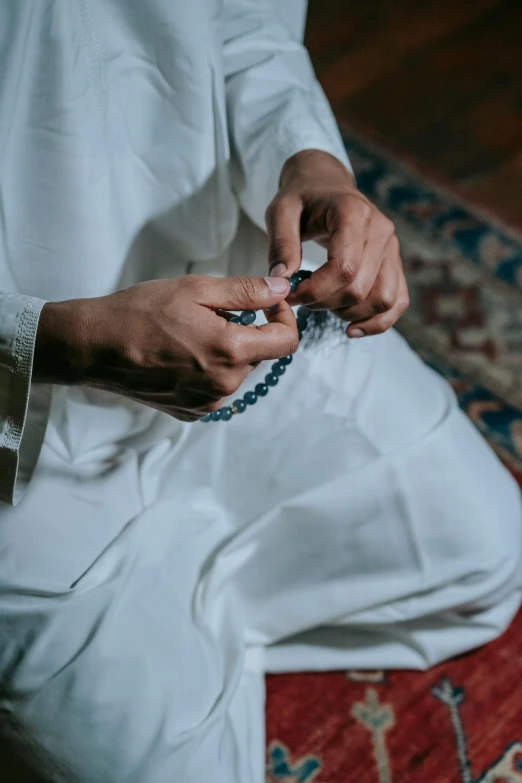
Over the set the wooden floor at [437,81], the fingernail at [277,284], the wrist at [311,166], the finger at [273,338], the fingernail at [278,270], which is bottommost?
the wooden floor at [437,81]

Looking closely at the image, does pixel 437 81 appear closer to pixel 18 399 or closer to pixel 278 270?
pixel 278 270

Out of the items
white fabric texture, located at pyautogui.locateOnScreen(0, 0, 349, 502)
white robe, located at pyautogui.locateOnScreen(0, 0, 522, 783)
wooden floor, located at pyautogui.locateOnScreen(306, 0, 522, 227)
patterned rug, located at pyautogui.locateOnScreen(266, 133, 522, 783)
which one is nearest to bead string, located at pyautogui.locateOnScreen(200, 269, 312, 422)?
white robe, located at pyautogui.locateOnScreen(0, 0, 522, 783)

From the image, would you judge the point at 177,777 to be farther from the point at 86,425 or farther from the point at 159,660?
the point at 86,425

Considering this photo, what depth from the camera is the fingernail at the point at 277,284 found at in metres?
0.73

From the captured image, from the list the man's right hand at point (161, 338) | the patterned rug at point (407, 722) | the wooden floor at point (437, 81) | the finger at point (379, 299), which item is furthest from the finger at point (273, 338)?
the wooden floor at point (437, 81)

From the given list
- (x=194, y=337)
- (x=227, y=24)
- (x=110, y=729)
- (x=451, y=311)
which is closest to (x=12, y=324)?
(x=194, y=337)

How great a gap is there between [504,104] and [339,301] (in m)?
1.71

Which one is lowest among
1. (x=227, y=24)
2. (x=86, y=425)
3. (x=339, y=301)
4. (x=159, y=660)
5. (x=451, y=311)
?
(x=451, y=311)

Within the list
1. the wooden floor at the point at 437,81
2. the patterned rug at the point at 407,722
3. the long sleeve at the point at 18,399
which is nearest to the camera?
the long sleeve at the point at 18,399

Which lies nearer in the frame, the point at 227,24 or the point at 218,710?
the point at 218,710

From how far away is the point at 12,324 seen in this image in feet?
2.25

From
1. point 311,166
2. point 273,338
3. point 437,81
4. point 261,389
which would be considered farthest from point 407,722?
point 437,81

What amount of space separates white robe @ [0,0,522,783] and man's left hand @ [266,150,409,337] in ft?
0.23

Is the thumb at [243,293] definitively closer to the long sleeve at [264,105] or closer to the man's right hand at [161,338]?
the man's right hand at [161,338]
